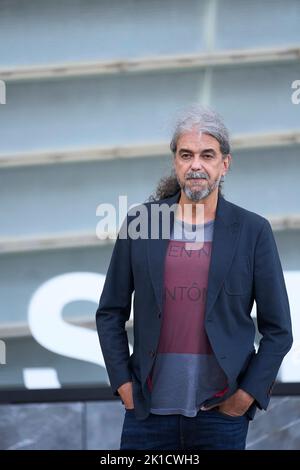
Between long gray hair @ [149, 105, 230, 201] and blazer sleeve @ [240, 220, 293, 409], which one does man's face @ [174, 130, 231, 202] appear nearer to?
long gray hair @ [149, 105, 230, 201]

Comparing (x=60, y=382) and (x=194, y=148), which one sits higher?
(x=194, y=148)

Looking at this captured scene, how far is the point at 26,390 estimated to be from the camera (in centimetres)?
505

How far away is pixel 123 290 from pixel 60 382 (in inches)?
70.0

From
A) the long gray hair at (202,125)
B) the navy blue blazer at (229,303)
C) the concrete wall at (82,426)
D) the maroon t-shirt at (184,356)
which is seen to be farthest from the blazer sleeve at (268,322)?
the concrete wall at (82,426)

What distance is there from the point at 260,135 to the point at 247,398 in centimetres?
208

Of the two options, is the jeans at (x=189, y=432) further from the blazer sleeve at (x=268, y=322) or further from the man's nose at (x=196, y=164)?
the man's nose at (x=196, y=164)

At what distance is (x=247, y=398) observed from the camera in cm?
322

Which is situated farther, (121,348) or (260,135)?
(260,135)

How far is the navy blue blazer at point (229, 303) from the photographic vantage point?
10.5ft

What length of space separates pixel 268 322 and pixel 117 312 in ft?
1.63

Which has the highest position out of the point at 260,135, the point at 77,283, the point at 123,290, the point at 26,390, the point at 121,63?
the point at 121,63

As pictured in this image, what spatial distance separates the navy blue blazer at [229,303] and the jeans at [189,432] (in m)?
0.06

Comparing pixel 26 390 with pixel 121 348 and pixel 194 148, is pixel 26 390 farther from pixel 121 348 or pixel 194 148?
pixel 194 148

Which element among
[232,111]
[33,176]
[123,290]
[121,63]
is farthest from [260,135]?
[123,290]
